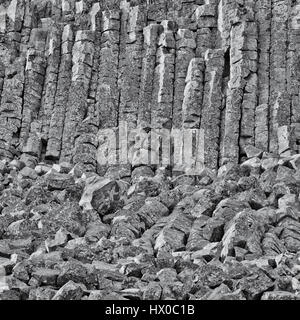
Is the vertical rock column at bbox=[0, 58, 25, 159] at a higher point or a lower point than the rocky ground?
higher

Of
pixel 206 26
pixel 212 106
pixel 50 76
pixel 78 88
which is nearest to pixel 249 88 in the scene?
pixel 212 106

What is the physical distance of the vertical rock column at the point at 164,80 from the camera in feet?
126

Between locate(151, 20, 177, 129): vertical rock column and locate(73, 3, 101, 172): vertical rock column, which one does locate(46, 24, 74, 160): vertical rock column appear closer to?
locate(73, 3, 101, 172): vertical rock column

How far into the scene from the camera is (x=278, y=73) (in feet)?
126

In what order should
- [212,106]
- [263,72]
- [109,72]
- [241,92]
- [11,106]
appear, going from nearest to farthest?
1. [241,92]
2. [212,106]
3. [263,72]
4. [11,106]
5. [109,72]

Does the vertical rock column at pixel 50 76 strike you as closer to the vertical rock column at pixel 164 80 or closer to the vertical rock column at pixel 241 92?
the vertical rock column at pixel 164 80

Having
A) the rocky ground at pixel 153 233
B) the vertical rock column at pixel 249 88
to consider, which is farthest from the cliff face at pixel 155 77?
the rocky ground at pixel 153 233

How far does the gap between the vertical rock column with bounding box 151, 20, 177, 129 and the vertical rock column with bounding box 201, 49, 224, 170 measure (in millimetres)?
1421

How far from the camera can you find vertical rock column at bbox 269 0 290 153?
3647 centimetres

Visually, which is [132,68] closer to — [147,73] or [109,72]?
[147,73]

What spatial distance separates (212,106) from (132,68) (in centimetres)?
428

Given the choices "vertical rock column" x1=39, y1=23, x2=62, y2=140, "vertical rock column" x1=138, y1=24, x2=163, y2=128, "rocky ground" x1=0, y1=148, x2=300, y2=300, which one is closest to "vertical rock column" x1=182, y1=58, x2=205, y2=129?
"vertical rock column" x1=138, y1=24, x2=163, y2=128

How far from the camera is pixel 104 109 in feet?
129
